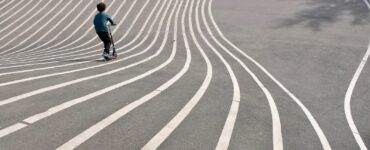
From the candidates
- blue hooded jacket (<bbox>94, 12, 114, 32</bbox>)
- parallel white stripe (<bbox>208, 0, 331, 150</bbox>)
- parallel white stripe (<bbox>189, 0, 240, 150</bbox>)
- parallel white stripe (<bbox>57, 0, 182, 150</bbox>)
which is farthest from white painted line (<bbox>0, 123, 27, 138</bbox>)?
blue hooded jacket (<bbox>94, 12, 114, 32</bbox>)

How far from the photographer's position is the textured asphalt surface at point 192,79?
6750mm

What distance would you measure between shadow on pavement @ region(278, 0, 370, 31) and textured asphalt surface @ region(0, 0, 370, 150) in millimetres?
53

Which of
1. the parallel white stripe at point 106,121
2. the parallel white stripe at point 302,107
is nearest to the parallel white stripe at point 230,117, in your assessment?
the parallel white stripe at point 302,107

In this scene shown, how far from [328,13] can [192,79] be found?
12.3 m

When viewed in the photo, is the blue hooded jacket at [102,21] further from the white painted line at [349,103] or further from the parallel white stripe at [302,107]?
the white painted line at [349,103]

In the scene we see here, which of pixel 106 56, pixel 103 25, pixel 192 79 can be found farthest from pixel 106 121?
pixel 103 25

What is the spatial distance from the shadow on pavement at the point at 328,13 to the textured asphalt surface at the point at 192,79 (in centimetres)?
5

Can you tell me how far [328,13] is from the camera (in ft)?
67.7

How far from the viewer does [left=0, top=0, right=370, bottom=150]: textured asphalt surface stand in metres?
6.75

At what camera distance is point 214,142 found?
656 cm

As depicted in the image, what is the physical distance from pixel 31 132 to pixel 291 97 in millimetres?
5957

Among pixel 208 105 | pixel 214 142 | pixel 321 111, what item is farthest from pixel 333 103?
pixel 214 142

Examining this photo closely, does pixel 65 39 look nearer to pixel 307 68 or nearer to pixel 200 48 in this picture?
pixel 200 48

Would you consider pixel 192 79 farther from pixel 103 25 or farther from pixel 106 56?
pixel 103 25
